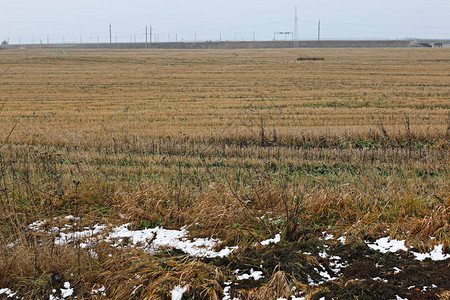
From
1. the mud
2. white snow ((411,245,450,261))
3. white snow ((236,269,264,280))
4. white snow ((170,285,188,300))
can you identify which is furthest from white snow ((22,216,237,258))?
white snow ((411,245,450,261))

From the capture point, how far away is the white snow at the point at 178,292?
15.0 ft

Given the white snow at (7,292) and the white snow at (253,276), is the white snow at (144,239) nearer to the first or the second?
the white snow at (253,276)

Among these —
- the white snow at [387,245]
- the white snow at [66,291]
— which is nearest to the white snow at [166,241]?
the white snow at [66,291]

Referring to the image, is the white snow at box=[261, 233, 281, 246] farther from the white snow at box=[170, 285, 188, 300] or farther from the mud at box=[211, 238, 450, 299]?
the white snow at box=[170, 285, 188, 300]

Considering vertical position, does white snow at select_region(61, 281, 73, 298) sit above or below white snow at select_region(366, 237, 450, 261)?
below

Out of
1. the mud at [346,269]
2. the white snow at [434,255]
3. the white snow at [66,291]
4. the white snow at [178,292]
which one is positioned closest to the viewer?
the mud at [346,269]

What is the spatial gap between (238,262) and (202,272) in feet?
1.60

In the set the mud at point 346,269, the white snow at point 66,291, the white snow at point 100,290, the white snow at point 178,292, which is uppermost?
the mud at point 346,269

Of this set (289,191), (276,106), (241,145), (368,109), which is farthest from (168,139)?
(368,109)

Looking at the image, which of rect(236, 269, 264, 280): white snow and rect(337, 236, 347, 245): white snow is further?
rect(337, 236, 347, 245): white snow

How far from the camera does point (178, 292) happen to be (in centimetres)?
462

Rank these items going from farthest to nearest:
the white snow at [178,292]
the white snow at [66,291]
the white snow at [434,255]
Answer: the white snow at [434,255] → the white snow at [66,291] → the white snow at [178,292]

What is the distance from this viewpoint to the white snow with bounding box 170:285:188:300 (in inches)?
179

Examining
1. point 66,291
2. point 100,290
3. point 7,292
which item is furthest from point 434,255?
point 7,292
